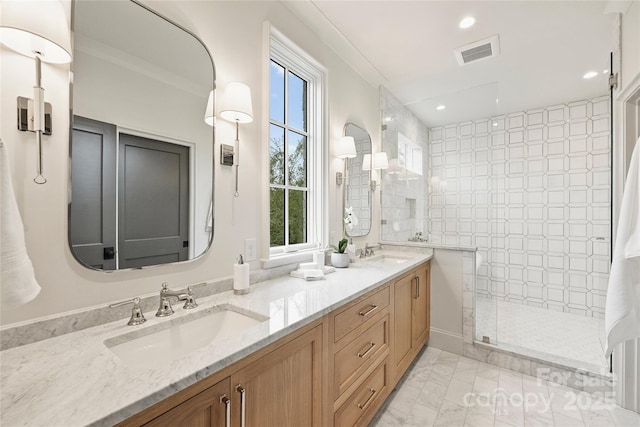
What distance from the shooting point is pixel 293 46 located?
71.7 inches

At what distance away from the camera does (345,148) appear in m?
2.23

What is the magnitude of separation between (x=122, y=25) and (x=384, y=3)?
1.52 meters

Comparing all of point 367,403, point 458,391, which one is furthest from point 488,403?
point 367,403

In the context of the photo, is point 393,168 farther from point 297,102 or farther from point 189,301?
point 189,301

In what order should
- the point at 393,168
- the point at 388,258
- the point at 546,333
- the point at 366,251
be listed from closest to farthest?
1. the point at 366,251
2. the point at 388,258
3. the point at 546,333
4. the point at 393,168

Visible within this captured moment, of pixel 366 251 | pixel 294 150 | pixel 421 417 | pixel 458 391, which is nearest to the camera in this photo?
pixel 421 417

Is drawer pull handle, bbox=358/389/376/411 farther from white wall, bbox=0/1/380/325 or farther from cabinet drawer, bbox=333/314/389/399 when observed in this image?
white wall, bbox=0/1/380/325

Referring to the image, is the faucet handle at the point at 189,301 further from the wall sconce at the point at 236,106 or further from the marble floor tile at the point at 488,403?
the marble floor tile at the point at 488,403

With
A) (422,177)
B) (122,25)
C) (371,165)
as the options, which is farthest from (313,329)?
(422,177)

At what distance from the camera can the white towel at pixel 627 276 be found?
1.30 meters

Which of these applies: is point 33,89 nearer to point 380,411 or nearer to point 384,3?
point 384,3

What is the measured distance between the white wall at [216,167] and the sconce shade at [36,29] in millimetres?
39

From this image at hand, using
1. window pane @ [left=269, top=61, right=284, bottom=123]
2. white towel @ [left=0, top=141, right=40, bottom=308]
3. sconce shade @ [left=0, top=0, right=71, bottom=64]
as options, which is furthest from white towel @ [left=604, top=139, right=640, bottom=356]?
sconce shade @ [left=0, top=0, right=71, bottom=64]

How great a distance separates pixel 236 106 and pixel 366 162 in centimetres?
161
